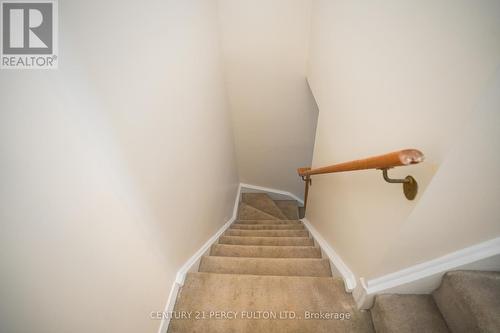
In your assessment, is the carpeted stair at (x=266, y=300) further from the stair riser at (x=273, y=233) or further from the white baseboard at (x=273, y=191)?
the white baseboard at (x=273, y=191)

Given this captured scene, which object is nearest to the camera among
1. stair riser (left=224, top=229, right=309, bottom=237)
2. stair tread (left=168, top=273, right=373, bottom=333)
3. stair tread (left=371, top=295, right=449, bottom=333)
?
stair tread (left=371, top=295, right=449, bottom=333)

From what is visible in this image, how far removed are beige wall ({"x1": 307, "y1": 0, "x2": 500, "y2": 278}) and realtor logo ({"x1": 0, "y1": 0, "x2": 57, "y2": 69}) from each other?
1.21 metres

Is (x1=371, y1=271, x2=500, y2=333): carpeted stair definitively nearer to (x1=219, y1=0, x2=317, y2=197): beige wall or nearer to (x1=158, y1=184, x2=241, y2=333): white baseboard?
(x1=158, y1=184, x2=241, y2=333): white baseboard

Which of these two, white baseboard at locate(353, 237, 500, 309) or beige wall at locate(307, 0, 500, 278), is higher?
beige wall at locate(307, 0, 500, 278)

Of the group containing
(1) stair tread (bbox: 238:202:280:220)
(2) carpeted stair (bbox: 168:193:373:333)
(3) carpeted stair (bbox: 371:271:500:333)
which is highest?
(3) carpeted stair (bbox: 371:271:500:333)

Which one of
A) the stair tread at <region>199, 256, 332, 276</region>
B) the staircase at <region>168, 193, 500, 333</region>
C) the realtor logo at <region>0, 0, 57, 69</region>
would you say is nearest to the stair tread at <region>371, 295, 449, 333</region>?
the staircase at <region>168, 193, 500, 333</region>

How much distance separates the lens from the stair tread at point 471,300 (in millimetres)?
812

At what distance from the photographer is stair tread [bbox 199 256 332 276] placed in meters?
1.65

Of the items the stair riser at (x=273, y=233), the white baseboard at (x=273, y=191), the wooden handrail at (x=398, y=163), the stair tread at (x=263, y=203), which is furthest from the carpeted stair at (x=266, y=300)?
the white baseboard at (x=273, y=191)

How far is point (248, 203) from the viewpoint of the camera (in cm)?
452

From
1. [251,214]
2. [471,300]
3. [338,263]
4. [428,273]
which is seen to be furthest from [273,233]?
[471,300]

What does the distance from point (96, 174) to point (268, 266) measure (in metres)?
1.49

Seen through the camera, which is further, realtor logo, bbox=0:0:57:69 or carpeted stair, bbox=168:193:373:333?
carpeted stair, bbox=168:193:373:333

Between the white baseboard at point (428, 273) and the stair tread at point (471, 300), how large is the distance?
0.04 metres
